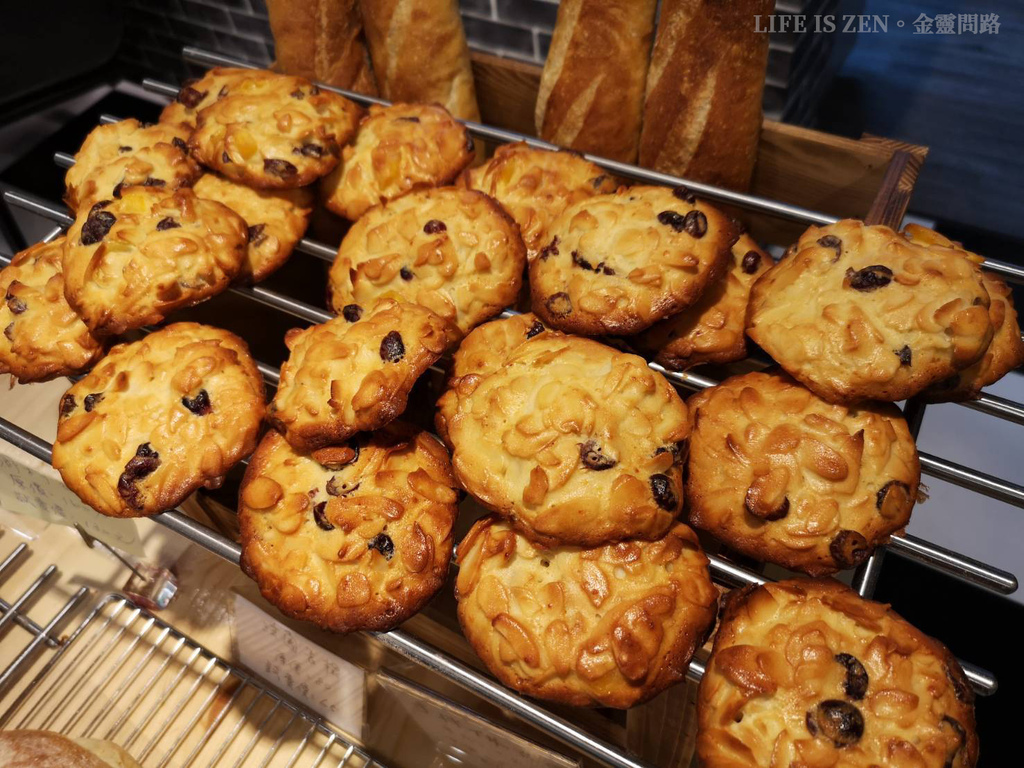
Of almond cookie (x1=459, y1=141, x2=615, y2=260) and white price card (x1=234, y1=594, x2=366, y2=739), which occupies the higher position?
almond cookie (x1=459, y1=141, x2=615, y2=260)

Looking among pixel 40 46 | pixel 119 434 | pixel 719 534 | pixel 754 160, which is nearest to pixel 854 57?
pixel 754 160

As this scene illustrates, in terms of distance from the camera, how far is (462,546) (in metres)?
1.21

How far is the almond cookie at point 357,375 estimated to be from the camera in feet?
3.89

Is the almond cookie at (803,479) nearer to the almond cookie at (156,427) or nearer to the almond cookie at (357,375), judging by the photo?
the almond cookie at (357,375)

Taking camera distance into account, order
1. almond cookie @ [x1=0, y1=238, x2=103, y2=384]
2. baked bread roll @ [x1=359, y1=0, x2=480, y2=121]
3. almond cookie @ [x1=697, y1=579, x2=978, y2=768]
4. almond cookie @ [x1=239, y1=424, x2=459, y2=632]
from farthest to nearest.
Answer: baked bread roll @ [x1=359, y1=0, x2=480, y2=121], almond cookie @ [x1=0, y1=238, x2=103, y2=384], almond cookie @ [x1=239, y1=424, x2=459, y2=632], almond cookie @ [x1=697, y1=579, x2=978, y2=768]

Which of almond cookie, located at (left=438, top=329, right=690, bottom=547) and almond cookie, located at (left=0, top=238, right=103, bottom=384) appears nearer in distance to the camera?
almond cookie, located at (left=438, top=329, right=690, bottom=547)

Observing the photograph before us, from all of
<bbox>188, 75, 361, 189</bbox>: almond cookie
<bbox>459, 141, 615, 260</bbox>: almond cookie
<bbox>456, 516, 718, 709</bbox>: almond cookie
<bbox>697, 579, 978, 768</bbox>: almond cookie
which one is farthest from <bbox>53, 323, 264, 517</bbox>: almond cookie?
<bbox>697, 579, 978, 768</bbox>: almond cookie

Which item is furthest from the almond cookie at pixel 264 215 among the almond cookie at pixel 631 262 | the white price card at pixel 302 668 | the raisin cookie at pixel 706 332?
the raisin cookie at pixel 706 332

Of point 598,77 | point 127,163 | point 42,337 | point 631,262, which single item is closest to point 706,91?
point 598,77

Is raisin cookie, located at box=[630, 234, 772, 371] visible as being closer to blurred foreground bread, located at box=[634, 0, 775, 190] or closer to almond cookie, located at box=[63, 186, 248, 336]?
blurred foreground bread, located at box=[634, 0, 775, 190]

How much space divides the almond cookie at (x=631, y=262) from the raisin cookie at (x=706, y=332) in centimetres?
11

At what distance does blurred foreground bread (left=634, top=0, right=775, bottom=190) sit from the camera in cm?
160

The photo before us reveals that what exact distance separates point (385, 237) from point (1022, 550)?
2038 millimetres

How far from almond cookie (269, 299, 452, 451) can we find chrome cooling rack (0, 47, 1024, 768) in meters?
0.28
